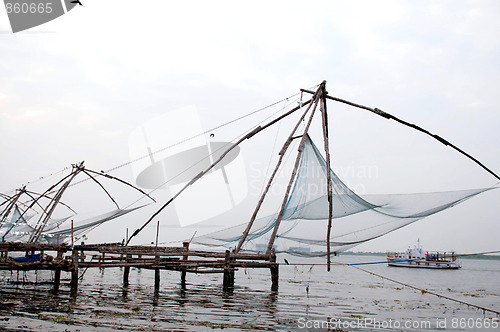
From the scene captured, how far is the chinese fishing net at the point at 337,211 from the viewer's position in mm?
10062

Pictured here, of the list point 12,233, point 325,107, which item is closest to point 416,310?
point 325,107

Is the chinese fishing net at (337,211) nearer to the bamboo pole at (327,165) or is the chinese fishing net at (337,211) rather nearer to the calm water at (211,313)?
the bamboo pole at (327,165)

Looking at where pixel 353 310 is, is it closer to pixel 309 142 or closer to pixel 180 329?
pixel 309 142

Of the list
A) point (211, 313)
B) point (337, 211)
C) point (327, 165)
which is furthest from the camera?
point (337, 211)

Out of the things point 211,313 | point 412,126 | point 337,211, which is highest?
point 412,126

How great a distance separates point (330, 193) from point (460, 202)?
2.94m

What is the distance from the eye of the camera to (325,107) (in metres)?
11.9

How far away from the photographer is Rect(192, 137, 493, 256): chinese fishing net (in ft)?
33.0

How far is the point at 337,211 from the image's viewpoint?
10867 mm

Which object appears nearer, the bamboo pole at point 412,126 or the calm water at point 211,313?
the calm water at point 211,313

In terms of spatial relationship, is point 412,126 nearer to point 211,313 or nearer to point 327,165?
point 327,165

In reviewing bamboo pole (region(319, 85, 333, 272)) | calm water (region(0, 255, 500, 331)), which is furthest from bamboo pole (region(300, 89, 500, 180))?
calm water (region(0, 255, 500, 331))

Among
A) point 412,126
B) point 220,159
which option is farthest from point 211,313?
point 412,126

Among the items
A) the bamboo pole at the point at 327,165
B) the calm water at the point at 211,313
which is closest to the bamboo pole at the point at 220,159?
the bamboo pole at the point at 327,165
